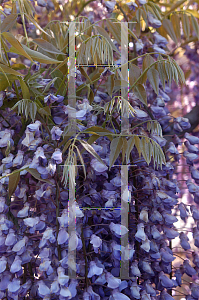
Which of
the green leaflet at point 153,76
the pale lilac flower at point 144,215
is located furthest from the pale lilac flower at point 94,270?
the green leaflet at point 153,76

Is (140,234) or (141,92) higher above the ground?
(141,92)

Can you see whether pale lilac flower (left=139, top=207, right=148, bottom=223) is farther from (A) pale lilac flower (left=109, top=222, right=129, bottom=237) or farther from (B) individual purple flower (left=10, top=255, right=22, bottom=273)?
(B) individual purple flower (left=10, top=255, right=22, bottom=273)

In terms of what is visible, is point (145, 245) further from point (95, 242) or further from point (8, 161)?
point (8, 161)

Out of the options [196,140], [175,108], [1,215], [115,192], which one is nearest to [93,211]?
[115,192]

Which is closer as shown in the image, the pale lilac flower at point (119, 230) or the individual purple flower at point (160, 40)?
the pale lilac flower at point (119, 230)

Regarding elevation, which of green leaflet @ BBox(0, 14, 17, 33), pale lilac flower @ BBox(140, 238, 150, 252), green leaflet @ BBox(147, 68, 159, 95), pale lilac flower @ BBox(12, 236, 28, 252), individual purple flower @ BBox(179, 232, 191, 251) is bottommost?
individual purple flower @ BBox(179, 232, 191, 251)

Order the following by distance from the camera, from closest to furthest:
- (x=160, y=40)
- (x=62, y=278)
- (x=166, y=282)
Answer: (x=62, y=278) → (x=166, y=282) → (x=160, y=40)

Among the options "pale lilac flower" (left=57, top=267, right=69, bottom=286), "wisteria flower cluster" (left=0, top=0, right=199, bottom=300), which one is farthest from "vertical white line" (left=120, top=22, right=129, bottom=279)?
"pale lilac flower" (left=57, top=267, right=69, bottom=286)

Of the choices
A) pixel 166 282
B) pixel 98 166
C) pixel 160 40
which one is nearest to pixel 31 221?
pixel 98 166

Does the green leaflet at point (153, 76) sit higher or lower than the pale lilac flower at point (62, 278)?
higher

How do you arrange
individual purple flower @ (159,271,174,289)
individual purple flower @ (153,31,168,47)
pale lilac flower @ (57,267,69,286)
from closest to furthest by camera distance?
pale lilac flower @ (57,267,69,286) → individual purple flower @ (159,271,174,289) → individual purple flower @ (153,31,168,47)

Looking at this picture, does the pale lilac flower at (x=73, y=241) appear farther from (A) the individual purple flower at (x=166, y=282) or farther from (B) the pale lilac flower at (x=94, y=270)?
(A) the individual purple flower at (x=166, y=282)

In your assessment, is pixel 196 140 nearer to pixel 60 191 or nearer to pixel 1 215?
pixel 60 191

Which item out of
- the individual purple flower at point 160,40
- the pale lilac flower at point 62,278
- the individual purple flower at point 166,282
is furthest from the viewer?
the individual purple flower at point 160,40
